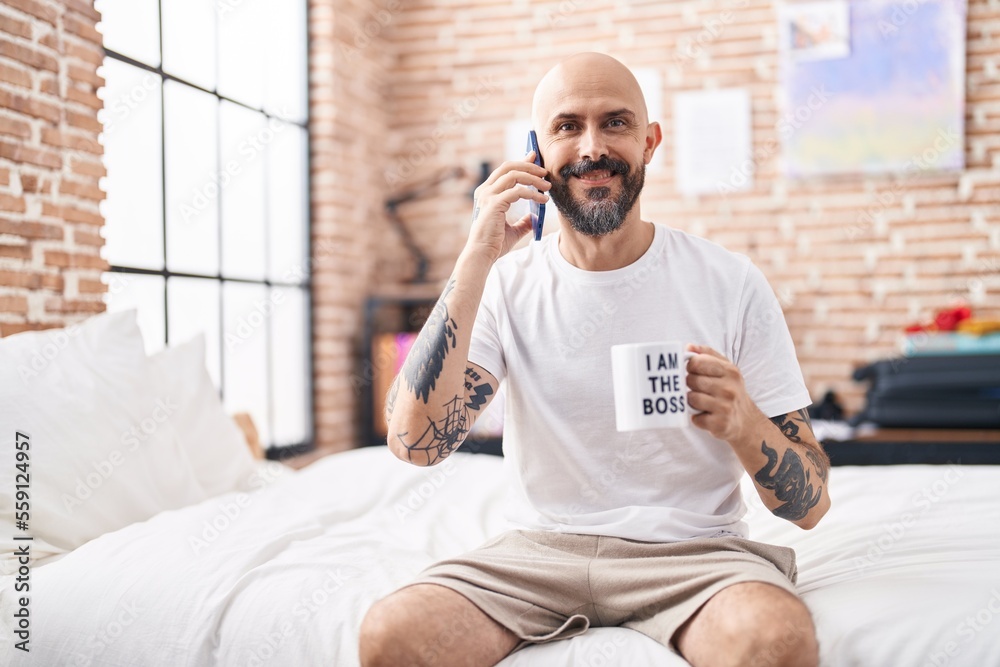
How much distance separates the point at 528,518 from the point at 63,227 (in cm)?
143

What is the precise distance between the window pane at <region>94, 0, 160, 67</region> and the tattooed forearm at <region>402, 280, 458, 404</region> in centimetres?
151

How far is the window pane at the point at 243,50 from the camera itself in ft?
10.4

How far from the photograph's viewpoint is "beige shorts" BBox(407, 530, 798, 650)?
4.25ft

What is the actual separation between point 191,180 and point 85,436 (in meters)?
1.43

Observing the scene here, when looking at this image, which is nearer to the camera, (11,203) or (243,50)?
(11,203)

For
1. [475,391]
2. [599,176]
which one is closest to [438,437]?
[475,391]

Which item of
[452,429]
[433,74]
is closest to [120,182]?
[452,429]

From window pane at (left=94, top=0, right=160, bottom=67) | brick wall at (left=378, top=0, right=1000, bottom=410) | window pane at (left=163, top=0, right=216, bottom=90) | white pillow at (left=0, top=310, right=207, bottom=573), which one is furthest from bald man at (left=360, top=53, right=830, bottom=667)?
brick wall at (left=378, top=0, right=1000, bottom=410)

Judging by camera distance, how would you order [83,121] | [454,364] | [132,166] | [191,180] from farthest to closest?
[191,180] → [132,166] → [83,121] → [454,364]

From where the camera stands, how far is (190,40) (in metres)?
2.95

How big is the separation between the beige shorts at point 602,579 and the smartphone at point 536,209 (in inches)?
22.0

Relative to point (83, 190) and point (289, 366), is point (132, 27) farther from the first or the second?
point (289, 366)

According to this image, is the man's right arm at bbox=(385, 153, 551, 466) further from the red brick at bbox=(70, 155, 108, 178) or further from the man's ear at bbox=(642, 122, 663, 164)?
the red brick at bbox=(70, 155, 108, 178)

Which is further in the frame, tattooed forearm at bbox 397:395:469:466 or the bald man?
tattooed forearm at bbox 397:395:469:466
